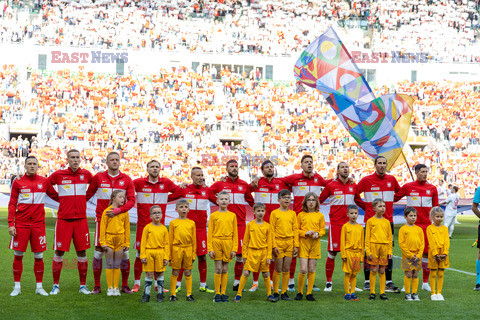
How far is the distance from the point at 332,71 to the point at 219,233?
571 cm

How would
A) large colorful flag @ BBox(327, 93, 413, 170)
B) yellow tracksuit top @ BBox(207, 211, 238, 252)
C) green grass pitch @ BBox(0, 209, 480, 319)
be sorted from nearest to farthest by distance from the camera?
green grass pitch @ BBox(0, 209, 480, 319) < yellow tracksuit top @ BBox(207, 211, 238, 252) < large colorful flag @ BBox(327, 93, 413, 170)

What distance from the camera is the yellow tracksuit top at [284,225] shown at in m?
7.70

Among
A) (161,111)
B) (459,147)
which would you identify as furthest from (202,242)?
(459,147)

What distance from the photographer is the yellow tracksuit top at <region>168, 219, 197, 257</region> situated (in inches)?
296

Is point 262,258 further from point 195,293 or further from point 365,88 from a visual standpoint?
point 365,88

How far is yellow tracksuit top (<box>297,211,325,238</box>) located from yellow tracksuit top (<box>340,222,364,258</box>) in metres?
0.26

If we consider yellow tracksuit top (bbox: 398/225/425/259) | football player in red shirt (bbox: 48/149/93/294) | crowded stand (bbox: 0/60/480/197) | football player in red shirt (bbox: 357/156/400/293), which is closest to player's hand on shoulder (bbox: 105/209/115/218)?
football player in red shirt (bbox: 48/149/93/294)

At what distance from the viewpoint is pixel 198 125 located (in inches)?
1185

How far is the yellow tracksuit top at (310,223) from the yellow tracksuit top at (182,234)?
4.28 ft

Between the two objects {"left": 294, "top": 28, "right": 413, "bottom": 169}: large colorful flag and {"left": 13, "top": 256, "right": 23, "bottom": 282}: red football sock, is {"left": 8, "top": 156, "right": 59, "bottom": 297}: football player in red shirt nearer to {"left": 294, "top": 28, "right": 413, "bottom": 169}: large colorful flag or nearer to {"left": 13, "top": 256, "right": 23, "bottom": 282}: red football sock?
{"left": 13, "top": 256, "right": 23, "bottom": 282}: red football sock

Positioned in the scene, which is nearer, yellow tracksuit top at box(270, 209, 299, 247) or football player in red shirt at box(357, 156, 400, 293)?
yellow tracksuit top at box(270, 209, 299, 247)

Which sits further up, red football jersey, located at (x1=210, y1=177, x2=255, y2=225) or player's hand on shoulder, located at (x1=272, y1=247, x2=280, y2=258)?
red football jersey, located at (x1=210, y1=177, x2=255, y2=225)

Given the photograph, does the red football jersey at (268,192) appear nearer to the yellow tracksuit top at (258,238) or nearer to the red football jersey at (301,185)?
the red football jersey at (301,185)

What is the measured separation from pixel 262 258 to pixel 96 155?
20.7 meters
